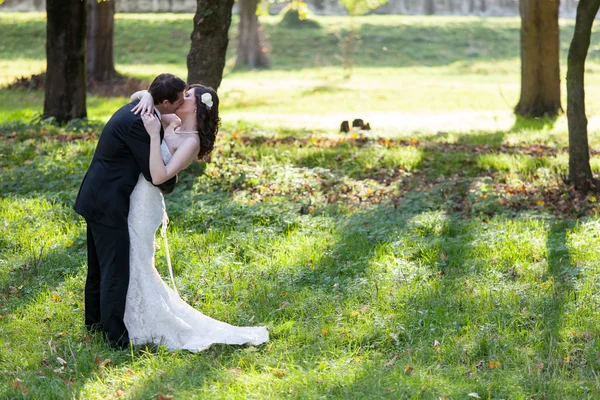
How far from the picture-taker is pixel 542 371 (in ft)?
16.4

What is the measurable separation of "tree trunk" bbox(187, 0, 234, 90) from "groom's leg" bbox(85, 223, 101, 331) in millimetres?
5769

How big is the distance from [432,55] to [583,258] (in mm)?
38263

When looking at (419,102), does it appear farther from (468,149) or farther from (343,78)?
(468,149)

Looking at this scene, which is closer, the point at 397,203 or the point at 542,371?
the point at 542,371

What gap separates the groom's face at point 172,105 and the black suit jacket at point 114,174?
18cm

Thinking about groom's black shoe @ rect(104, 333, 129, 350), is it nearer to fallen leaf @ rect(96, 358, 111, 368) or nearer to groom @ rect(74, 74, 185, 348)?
groom @ rect(74, 74, 185, 348)

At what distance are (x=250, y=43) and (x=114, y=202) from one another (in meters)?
35.2

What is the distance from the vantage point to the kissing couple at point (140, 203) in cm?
529

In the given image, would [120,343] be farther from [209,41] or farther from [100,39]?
[100,39]

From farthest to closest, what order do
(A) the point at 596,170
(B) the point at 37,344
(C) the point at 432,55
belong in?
1. (C) the point at 432,55
2. (A) the point at 596,170
3. (B) the point at 37,344

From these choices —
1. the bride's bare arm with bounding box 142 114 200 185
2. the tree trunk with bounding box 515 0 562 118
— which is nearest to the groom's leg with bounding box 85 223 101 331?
the bride's bare arm with bounding box 142 114 200 185

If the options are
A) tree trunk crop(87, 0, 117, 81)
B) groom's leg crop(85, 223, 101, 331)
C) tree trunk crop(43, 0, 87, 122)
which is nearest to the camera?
groom's leg crop(85, 223, 101, 331)

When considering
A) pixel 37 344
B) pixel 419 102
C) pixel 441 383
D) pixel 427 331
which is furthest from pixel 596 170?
pixel 419 102

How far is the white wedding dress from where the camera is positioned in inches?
214
